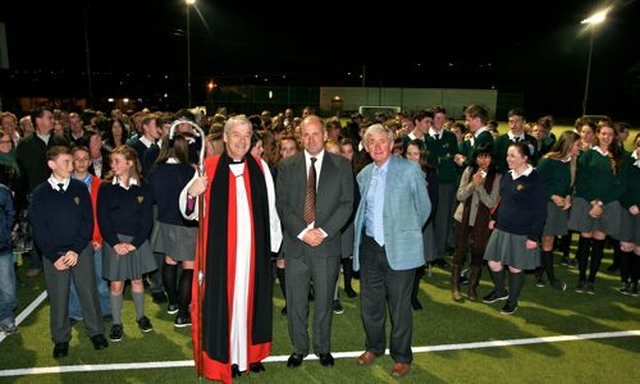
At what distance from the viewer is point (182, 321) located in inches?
231

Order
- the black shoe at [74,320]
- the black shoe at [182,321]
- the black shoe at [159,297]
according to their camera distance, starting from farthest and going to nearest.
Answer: the black shoe at [159,297] < the black shoe at [74,320] < the black shoe at [182,321]

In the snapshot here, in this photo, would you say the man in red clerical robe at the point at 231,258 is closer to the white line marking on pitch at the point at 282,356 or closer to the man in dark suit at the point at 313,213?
the man in dark suit at the point at 313,213

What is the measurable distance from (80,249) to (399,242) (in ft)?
10.1

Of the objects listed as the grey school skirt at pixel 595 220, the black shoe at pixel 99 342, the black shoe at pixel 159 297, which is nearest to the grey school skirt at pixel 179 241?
the black shoe at pixel 99 342

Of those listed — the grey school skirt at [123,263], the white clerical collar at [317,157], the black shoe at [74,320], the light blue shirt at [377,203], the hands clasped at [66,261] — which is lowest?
the black shoe at [74,320]

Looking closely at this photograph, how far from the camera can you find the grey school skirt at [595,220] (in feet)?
22.6

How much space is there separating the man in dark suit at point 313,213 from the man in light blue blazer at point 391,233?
0.22 meters

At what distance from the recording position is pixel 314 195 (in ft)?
15.2

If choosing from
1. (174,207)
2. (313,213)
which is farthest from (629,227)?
(174,207)

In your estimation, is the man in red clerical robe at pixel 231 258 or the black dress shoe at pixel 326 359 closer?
the man in red clerical robe at pixel 231 258

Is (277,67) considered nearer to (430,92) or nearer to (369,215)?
(430,92)

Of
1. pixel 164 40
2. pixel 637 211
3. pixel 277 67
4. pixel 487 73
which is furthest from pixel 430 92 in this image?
pixel 637 211

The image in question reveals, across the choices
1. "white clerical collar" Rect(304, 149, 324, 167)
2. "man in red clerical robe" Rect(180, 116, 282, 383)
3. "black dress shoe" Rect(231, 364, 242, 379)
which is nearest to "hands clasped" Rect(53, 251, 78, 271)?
"man in red clerical robe" Rect(180, 116, 282, 383)

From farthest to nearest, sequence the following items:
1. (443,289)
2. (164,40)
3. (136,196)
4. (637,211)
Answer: (164,40)
(443,289)
(637,211)
(136,196)
